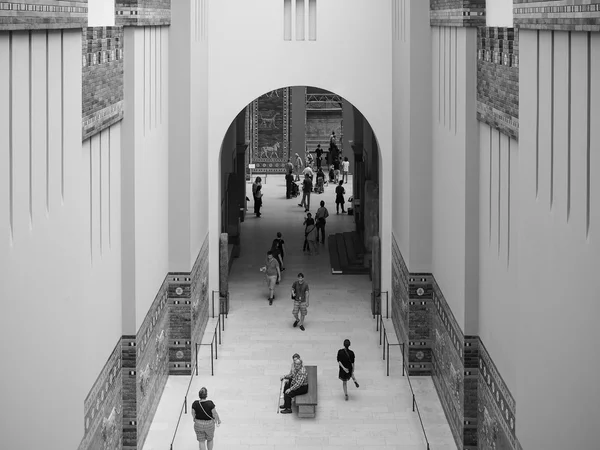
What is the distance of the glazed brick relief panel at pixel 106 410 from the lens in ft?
41.7

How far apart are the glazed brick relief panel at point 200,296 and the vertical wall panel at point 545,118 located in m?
10.4

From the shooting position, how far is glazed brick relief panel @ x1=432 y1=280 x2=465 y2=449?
52.1ft

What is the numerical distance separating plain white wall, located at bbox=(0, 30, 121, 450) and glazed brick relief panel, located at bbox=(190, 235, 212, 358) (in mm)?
7071

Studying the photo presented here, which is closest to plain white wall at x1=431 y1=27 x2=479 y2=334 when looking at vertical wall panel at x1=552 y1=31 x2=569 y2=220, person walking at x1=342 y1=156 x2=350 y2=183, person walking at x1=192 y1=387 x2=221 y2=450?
person walking at x1=192 y1=387 x2=221 y2=450

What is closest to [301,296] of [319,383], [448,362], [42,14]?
[319,383]

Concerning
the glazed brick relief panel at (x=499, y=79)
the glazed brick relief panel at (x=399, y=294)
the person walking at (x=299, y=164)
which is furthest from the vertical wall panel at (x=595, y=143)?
the person walking at (x=299, y=164)

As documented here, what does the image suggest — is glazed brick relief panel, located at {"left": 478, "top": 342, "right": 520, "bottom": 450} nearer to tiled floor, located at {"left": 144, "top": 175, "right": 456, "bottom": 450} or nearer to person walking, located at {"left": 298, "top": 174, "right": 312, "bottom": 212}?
tiled floor, located at {"left": 144, "top": 175, "right": 456, "bottom": 450}

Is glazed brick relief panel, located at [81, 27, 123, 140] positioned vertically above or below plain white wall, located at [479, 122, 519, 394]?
above

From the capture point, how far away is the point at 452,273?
16766mm

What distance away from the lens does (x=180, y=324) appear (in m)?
19.5

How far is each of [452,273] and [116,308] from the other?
5.31 meters

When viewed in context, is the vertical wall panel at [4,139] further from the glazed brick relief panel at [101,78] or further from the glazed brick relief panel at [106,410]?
the glazed brick relief panel at [106,410]

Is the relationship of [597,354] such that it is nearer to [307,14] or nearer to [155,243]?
[155,243]

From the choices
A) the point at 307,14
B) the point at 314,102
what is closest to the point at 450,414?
the point at 307,14
